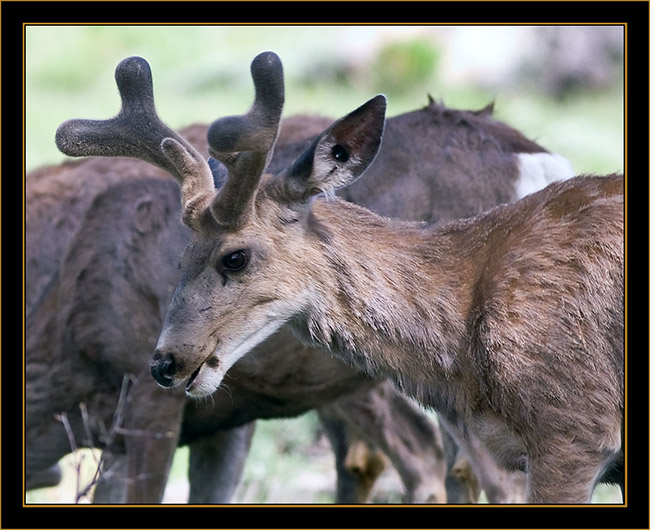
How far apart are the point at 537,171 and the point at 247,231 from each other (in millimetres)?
2516

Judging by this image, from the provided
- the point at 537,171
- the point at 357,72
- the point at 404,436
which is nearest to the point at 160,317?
the point at 404,436

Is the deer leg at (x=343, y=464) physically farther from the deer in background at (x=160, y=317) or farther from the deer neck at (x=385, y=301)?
the deer neck at (x=385, y=301)

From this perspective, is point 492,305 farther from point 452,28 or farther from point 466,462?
point 452,28

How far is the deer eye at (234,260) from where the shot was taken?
539 centimetres

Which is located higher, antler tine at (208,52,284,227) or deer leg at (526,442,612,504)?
antler tine at (208,52,284,227)

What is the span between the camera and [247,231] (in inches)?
214

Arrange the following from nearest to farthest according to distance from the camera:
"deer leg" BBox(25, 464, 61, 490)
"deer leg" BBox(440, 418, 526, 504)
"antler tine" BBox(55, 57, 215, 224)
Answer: "antler tine" BBox(55, 57, 215, 224) < "deer leg" BBox(440, 418, 526, 504) < "deer leg" BBox(25, 464, 61, 490)

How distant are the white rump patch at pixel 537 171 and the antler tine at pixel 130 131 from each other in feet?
A: 7.52

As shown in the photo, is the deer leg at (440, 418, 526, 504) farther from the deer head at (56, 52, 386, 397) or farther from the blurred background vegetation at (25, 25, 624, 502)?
the blurred background vegetation at (25, 25, 624, 502)

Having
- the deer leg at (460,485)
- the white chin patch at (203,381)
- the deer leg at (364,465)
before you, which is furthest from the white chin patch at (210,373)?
the deer leg at (364,465)

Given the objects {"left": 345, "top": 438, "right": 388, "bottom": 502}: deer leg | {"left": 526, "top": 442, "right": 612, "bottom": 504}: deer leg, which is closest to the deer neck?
{"left": 526, "top": 442, "right": 612, "bottom": 504}: deer leg

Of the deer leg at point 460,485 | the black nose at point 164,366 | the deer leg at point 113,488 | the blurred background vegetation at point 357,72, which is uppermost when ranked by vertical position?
the blurred background vegetation at point 357,72

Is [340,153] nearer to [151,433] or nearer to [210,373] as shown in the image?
[210,373]

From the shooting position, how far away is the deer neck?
217 inches
